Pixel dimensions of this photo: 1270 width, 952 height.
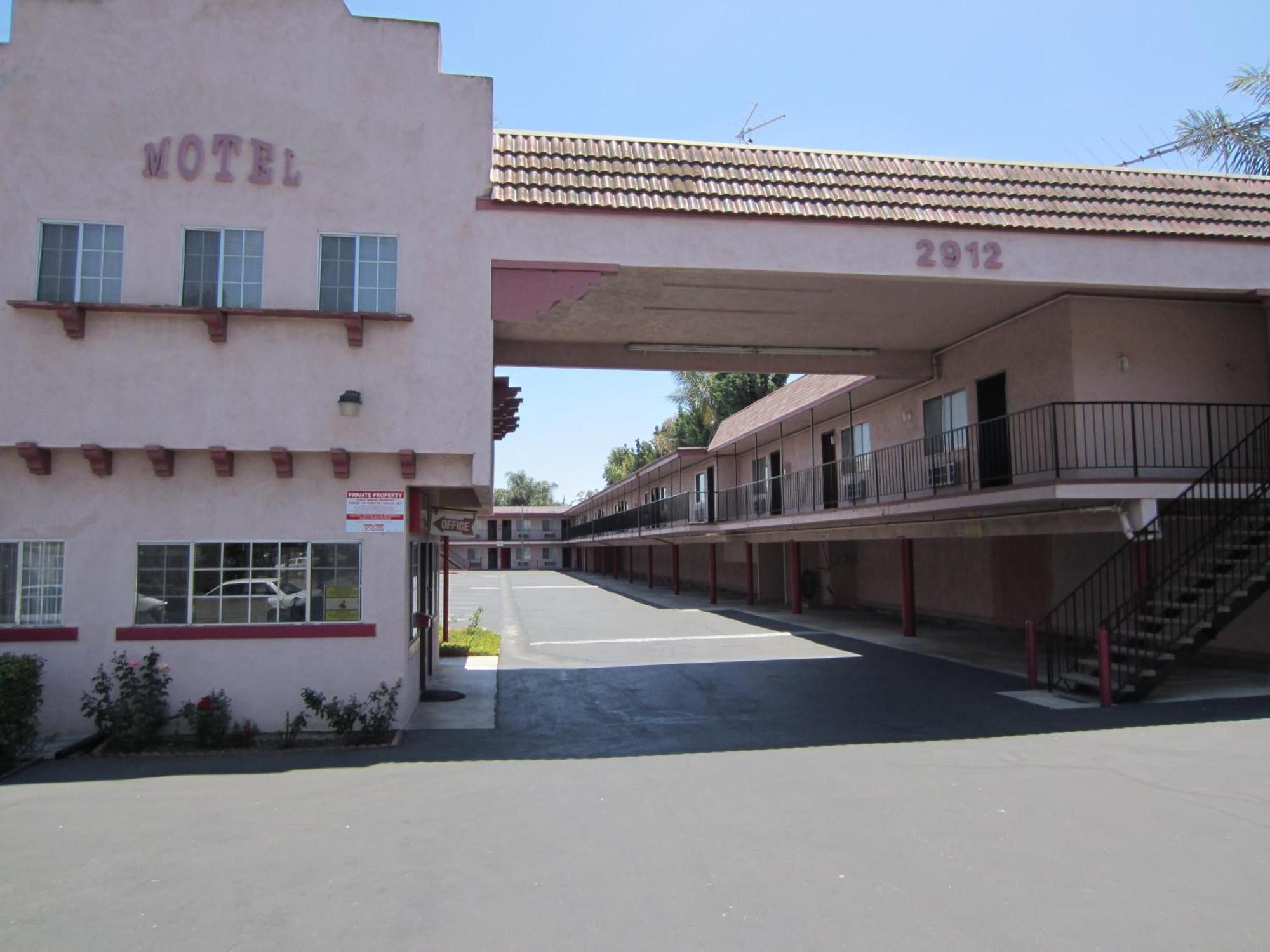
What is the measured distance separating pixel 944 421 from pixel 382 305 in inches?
465

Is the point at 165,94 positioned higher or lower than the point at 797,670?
higher

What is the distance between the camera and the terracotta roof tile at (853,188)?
11.8 meters

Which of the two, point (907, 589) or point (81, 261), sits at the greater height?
point (81, 261)

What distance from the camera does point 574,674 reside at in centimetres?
1571

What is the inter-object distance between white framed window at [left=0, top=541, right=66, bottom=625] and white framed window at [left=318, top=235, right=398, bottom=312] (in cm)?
422

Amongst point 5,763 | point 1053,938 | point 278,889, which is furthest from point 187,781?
point 1053,938

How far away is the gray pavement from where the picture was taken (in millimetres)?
5035

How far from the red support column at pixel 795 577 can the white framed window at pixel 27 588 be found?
→ 19.7m

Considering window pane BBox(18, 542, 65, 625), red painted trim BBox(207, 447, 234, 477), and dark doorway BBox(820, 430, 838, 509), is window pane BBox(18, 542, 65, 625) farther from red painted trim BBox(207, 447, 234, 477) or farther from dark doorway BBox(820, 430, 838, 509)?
dark doorway BBox(820, 430, 838, 509)

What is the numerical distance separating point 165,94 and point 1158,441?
14936mm

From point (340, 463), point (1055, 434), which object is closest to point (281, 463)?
point (340, 463)

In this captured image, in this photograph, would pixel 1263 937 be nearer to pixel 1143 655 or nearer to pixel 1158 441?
pixel 1143 655

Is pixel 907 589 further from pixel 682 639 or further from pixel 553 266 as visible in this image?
pixel 553 266

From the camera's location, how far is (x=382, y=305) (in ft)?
35.9
